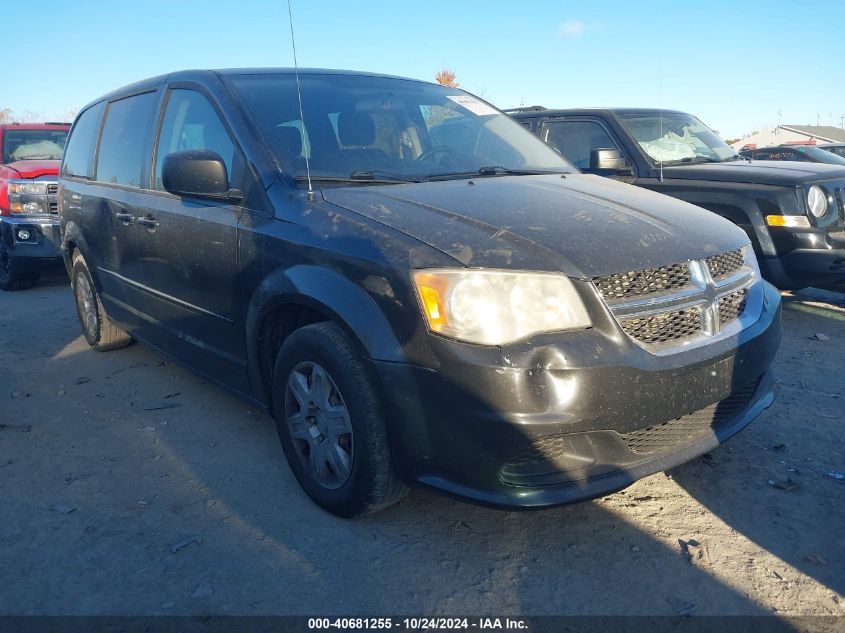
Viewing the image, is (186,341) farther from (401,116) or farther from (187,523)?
(401,116)

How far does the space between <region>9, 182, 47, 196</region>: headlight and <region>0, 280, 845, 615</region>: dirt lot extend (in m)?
4.89

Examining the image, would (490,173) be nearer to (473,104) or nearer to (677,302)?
(473,104)

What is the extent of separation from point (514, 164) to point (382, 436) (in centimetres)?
187

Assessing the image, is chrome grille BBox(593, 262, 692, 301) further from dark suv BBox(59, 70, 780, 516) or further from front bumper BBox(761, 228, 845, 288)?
front bumper BBox(761, 228, 845, 288)

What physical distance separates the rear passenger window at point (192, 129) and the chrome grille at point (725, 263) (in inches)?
81.5

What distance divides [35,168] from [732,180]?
725cm

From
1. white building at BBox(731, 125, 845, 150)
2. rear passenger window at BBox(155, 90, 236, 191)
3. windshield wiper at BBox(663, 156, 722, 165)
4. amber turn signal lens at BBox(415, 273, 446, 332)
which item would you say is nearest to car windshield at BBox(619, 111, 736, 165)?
windshield wiper at BBox(663, 156, 722, 165)

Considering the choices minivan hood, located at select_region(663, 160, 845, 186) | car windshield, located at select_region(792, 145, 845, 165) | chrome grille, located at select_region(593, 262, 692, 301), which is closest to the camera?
chrome grille, located at select_region(593, 262, 692, 301)

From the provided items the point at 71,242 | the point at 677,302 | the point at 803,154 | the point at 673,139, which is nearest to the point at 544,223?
the point at 677,302

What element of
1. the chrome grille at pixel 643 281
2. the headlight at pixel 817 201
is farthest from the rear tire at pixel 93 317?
the headlight at pixel 817 201

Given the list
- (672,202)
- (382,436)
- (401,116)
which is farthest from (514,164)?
(382,436)

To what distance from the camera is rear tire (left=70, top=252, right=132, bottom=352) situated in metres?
5.21

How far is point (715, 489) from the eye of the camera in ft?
9.98

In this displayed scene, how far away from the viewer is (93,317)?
17.6ft
